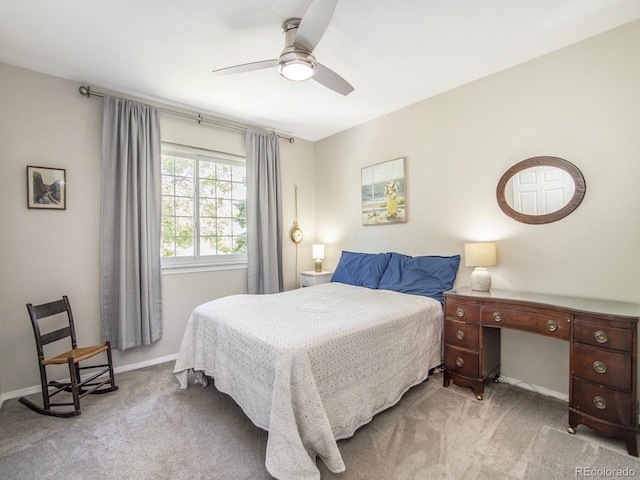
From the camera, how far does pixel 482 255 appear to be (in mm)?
2482

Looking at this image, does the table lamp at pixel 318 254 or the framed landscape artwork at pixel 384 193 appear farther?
the table lamp at pixel 318 254

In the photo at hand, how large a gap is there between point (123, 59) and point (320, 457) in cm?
314

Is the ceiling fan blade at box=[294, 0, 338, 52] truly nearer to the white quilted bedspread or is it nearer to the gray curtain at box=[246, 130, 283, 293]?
the white quilted bedspread

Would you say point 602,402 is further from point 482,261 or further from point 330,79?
point 330,79

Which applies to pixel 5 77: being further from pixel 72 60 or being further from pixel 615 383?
pixel 615 383

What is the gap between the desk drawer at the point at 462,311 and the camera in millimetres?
2311

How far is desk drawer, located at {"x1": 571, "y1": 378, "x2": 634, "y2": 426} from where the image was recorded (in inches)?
66.4

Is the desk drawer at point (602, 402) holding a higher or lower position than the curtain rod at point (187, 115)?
lower

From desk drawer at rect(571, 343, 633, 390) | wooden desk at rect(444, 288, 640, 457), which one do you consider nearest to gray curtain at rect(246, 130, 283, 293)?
wooden desk at rect(444, 288, 640, 457)

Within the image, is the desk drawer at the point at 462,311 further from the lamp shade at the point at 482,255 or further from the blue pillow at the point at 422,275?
the lamp shade at the point at 482,255

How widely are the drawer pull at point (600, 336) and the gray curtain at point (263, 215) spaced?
9.87ft

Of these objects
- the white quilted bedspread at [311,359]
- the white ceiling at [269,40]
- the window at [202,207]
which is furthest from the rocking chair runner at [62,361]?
the white ceiling at [269,40]

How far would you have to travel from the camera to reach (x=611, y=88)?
6.88ft

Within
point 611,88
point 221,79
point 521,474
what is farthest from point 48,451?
point 611,88
